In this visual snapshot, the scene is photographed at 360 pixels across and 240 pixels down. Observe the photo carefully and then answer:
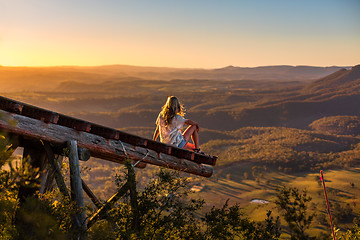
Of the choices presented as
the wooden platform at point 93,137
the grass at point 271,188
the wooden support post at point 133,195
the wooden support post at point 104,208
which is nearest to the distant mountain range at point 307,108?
the grass at point 271,188

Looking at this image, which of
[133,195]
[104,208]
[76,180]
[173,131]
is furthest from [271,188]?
[76,180]

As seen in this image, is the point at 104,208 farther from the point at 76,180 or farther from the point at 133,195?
the point at 76,180

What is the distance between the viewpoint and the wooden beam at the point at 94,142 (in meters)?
3.62

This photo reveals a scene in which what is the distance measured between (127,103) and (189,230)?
14149 centimetres

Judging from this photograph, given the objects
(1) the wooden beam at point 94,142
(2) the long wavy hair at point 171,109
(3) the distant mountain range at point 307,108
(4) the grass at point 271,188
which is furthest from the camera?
(3) the distant mountain range at point 307,108

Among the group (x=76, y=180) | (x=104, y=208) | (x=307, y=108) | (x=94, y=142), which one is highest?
(x=94, y=142)

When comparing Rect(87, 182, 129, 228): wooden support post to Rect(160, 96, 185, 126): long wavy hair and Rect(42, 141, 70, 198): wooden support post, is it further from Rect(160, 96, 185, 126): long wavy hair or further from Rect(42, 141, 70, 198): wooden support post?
Rect(160, 96, 185, 126): long wavy hair

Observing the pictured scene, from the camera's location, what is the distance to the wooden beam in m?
3.62

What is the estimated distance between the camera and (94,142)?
4285 mm

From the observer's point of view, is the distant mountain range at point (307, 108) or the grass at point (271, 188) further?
the distant mountain range at point (307, 108)

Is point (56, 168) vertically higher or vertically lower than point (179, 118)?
lower

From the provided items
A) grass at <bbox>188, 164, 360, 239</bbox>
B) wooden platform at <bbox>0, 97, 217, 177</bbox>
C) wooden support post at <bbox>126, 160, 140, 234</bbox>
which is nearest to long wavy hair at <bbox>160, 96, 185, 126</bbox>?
wooden platform at <bbox>0, 97, 217, 177</bbox>

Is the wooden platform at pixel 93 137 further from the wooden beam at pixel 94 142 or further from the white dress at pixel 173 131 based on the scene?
the white dress at pixel 173 131

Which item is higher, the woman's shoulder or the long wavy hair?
the long wavy hair
